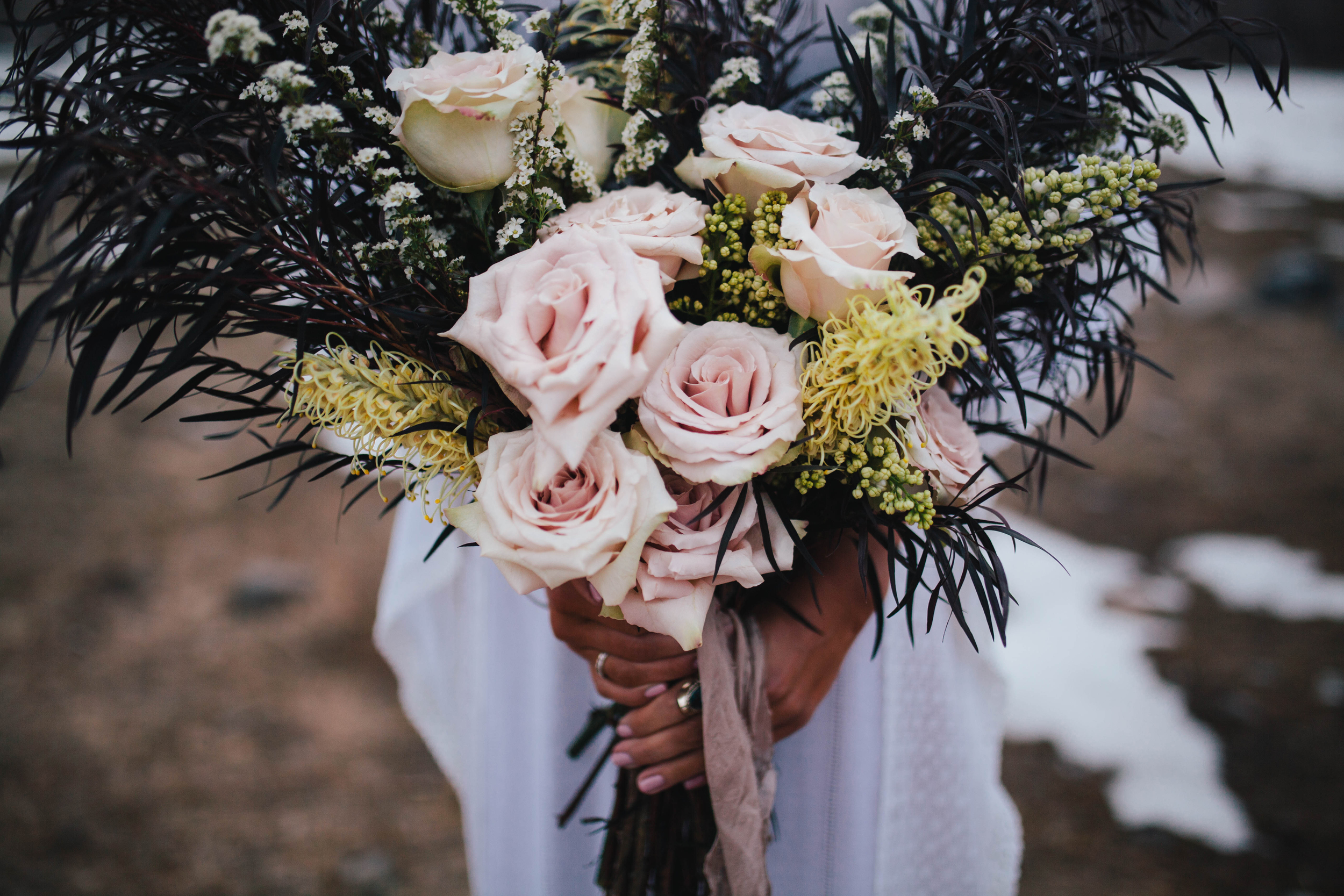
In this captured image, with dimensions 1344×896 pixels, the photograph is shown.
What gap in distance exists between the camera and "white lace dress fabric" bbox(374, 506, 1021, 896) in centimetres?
112

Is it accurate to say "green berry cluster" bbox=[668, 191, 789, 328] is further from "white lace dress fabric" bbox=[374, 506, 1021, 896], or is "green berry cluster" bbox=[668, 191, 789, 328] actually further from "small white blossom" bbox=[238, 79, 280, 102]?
"white lace dress fabric" bbox=[374, 506, 1021, 896]

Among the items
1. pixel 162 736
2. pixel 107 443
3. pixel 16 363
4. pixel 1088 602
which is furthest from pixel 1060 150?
pixel 107 443

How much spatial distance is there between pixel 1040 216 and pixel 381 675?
2.39 m

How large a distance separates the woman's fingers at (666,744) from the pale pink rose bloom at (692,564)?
23 centimetres

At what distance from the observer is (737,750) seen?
82 centimetres

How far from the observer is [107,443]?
146 inches

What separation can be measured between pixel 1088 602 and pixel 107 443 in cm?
421

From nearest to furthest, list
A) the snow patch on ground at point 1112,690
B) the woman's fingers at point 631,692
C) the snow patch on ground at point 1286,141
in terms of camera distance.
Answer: the woman's fingers at point 631,692
the snow patch on ground at point 1112,690
the snow patch on ground at point 1286,141

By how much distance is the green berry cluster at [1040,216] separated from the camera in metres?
0.65

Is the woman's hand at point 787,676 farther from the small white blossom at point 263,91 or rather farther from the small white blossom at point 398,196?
the small white blossom at point 263,91

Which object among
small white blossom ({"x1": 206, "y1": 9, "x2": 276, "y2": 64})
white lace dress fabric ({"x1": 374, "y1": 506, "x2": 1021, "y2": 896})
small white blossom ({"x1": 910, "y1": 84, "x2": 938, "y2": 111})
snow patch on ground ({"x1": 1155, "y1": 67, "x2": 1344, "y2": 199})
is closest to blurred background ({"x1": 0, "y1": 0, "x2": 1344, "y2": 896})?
white lace dress fabric ({"x1": 374, "y1": 506, "x2": 1021, "y2": 896})

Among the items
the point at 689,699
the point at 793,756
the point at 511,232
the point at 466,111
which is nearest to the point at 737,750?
the point at 689,699

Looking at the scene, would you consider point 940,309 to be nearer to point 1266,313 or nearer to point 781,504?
point 781,504

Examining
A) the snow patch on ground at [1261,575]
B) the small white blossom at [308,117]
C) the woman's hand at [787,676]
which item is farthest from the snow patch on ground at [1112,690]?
the small white blossom at [308,117]
